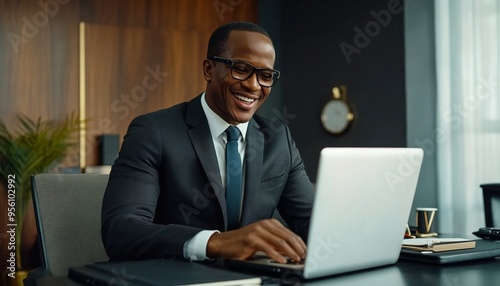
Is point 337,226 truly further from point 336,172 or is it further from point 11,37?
point 11,37

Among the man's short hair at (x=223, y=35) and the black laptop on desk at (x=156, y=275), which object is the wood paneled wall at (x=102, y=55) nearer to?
the man's short hair at (x=223, y=35)

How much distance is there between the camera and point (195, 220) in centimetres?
190

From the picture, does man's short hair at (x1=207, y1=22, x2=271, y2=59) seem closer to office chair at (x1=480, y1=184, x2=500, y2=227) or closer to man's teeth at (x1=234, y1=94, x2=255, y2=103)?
man's teeth at (x1=234, y1=94, x2=255, y2=103)

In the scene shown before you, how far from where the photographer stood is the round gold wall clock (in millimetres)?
5023

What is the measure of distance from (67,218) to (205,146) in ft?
1.75

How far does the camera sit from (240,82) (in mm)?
1938

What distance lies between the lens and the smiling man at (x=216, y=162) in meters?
1.77

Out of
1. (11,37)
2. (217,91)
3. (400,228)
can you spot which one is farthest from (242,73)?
(11,37)

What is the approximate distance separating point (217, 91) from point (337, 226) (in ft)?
2.65

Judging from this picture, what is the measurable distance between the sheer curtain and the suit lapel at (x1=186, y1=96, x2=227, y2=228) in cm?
279

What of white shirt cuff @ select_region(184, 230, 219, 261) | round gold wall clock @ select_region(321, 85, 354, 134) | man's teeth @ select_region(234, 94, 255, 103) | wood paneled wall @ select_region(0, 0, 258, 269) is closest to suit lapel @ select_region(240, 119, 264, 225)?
man's teeth @ select_region(234, 94, 255, 103)

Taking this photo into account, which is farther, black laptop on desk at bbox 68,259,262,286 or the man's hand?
the man's hand

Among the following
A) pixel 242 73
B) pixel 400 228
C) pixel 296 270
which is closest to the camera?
pixel 296 270

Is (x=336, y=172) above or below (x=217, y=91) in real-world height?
below
